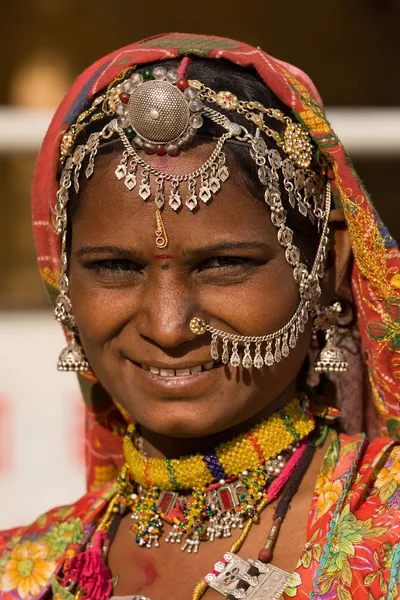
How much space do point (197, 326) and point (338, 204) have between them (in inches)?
19.1

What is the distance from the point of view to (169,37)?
85.7 inches

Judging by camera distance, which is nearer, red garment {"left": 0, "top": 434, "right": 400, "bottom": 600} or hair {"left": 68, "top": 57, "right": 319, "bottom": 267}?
red garment {"left": 0, "top": 434, "right": 400, "bottom": 600}

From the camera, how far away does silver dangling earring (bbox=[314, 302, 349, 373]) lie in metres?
2.17

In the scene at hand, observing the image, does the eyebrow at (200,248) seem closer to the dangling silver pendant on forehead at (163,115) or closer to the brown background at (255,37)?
the dangling silver pendant on forehead at (163,115)

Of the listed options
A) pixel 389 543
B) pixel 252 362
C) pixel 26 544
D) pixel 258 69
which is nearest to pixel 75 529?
pixel 26 544

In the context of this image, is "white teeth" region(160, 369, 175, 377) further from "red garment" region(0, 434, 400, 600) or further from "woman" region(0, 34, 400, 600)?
"red garment" region(0, 434, 400, 600)

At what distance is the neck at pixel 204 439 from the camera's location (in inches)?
84.0

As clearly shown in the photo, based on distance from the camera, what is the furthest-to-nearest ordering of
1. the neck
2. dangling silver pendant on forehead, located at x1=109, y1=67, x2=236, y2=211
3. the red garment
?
1. the neck
2. dangling silver pendant on forehead, located at x1=109, y1=67, x2=236, y2=211
3. the red garment

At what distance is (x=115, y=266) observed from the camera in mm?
2061

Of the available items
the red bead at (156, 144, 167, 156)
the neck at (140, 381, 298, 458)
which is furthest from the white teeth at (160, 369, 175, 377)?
the red bead at (156, 144, 167, 156)

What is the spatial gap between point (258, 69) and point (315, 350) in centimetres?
69

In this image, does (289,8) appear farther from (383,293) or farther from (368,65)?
(383,293)

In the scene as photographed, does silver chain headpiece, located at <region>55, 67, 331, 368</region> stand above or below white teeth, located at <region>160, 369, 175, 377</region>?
above

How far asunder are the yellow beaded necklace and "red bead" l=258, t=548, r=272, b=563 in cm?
19
